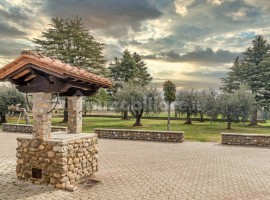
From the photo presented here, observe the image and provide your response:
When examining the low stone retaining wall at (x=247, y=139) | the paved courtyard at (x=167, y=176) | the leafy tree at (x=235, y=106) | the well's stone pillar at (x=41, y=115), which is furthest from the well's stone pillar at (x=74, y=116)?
the leafy tree at (x=235, y=106)

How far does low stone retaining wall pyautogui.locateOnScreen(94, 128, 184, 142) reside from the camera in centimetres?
1697

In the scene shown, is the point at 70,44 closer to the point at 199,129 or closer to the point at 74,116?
the point at 199,129

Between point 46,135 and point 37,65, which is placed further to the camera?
point 46,135

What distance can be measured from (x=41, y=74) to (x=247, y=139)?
13258mm

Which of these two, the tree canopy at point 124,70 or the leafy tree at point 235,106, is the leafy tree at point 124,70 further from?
the leafy tree at point 235,106

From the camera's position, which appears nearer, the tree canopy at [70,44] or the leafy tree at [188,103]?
the tree canopy at [70,44]

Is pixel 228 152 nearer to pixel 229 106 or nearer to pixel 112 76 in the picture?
pixel 229 106

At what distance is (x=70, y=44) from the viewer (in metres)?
33.3

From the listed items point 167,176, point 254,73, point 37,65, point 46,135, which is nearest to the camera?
point 37,65

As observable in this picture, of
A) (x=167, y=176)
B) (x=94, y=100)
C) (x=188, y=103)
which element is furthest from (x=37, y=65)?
(x=188, y=103)

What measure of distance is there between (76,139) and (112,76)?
39882mm

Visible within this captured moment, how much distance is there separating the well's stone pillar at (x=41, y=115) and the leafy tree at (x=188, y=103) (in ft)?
91.5

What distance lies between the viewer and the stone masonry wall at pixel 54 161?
7371 millimetres

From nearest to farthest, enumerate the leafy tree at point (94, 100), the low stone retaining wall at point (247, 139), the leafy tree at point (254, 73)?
the low stone retaining wall at point (247, 139), the leafy tree at point (94, 100), the leafy tree at point (254, 73)
